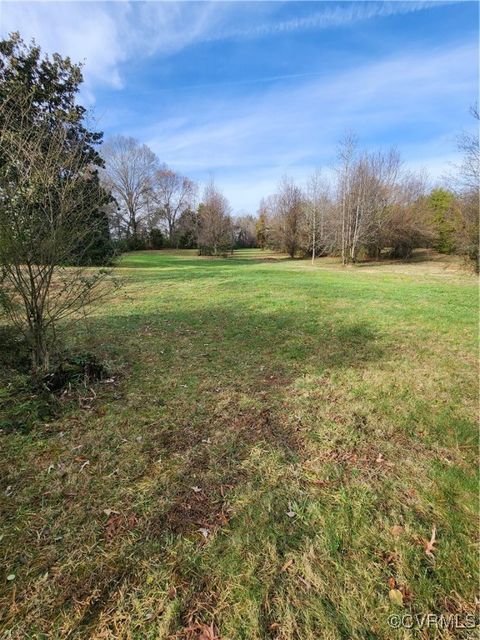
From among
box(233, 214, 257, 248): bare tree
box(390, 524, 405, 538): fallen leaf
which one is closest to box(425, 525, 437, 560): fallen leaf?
box(390, 524, 405, 538): fallen leaf

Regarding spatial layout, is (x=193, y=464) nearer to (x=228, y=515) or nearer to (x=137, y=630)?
(x=228, y=515)

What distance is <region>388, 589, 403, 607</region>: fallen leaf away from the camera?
1.49 metres

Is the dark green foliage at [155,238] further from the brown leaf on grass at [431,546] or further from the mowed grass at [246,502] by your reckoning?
the brown leaf on grass at [431,546]

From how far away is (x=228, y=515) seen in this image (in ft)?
6.44

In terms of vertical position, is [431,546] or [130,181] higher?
[130,181]

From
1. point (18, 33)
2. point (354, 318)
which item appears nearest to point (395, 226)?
point (354, 318)

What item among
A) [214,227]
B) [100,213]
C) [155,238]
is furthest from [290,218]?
[100,213]

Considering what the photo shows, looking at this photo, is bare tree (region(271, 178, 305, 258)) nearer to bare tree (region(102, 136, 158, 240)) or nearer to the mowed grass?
bare tree (region(102, 136, 158, 240))

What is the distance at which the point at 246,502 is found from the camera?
6.79 ft

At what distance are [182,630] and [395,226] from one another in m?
27.9

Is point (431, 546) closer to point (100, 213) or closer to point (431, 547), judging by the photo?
point (431, 547)

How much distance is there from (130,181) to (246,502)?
42.6m

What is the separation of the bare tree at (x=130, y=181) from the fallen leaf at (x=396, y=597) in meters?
39.0

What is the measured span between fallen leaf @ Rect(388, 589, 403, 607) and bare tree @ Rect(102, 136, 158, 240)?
39.0 meters
